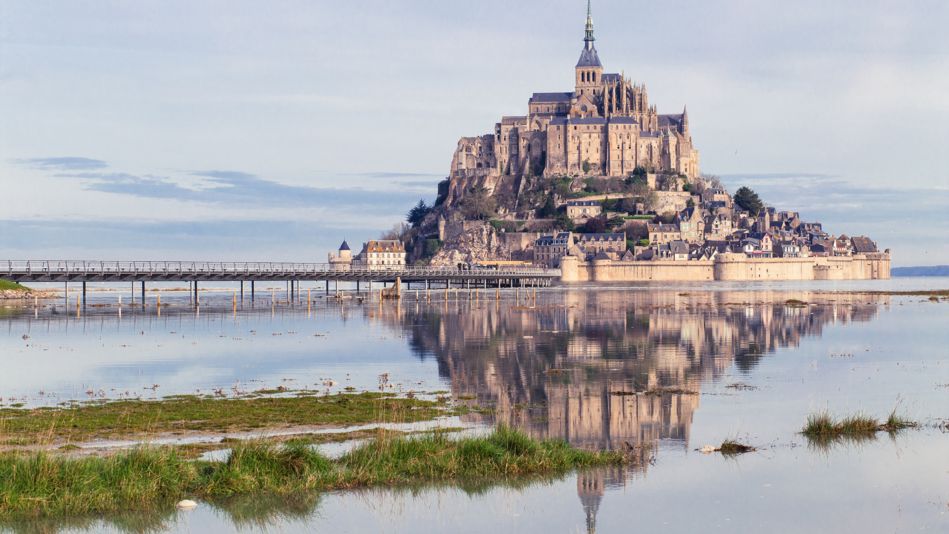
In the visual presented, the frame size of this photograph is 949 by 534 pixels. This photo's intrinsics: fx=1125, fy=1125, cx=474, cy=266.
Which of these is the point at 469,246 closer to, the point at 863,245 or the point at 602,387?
the point at 863,245

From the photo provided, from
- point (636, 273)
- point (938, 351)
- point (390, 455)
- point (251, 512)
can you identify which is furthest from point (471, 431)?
point (636, 273)

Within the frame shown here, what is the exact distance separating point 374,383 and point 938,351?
1824 centimetres

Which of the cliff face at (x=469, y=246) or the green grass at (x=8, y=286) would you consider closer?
the green grass at (x=8, y=286)

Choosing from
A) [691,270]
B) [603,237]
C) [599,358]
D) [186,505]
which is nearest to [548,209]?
[603,237]

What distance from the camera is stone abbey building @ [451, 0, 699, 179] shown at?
15775 centimetres

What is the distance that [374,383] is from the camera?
26125 millimetres

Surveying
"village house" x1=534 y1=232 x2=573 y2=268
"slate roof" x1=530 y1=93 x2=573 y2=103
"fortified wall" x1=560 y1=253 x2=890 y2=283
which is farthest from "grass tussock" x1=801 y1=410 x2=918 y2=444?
"slate roof" x1=530 y1=93 x2=573 y2=103

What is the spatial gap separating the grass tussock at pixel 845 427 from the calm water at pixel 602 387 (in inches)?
14.0

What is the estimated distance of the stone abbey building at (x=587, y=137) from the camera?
6211 inches

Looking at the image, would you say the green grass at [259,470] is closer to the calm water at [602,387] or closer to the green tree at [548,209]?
the calm water at [602,387]

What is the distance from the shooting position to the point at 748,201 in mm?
169750

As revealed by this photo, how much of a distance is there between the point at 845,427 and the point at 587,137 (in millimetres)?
141137

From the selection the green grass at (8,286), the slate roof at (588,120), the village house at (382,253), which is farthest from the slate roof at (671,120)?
the green grass at (8,286)

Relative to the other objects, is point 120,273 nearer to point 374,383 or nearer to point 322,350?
point 322,350
